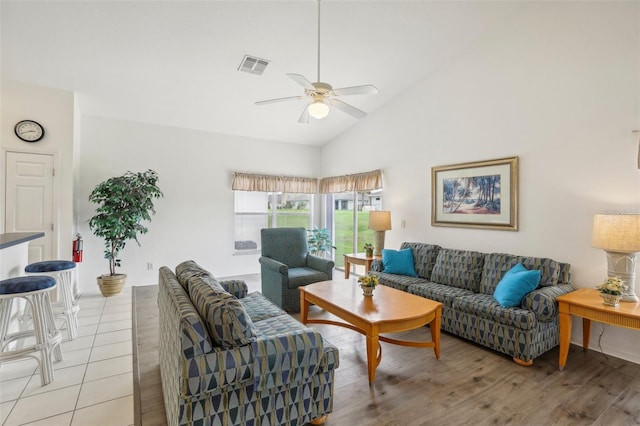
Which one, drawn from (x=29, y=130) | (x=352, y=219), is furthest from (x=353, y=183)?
(x=29, y=130)

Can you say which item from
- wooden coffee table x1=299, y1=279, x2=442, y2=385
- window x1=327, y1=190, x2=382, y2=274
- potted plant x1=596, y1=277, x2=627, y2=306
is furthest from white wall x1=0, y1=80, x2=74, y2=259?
potted plant x1=596, y1=277, x2=627, y2=306

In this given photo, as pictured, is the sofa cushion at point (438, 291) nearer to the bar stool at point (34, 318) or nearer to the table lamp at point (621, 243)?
the table lamp at point (621, 243)

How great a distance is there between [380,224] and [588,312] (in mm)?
2676

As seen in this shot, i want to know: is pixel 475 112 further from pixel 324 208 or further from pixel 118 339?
pixel 118 339

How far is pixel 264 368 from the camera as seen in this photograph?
1.70 metres

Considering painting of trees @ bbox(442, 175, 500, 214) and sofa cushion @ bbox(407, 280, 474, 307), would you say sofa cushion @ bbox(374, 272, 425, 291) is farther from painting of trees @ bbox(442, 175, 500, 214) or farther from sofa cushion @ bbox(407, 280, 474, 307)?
painting of trees @ bbox(442, 175, 500, 214)

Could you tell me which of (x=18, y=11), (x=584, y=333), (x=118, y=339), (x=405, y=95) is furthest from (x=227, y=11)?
(x=584, y=333)

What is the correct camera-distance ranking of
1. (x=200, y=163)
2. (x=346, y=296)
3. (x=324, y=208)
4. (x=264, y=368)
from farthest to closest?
(x=324, y=208) → (x=200, y=163) → (x=346, y=296) → (x=264, y=368)

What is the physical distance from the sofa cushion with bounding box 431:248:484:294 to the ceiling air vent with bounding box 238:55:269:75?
326 centimetres

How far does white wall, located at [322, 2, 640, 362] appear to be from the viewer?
2818 millimetres

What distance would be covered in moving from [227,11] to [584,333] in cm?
464

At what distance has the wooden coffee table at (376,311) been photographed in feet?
7.84

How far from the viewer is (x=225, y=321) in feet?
5.36

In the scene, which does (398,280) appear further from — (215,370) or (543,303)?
(215,370)
